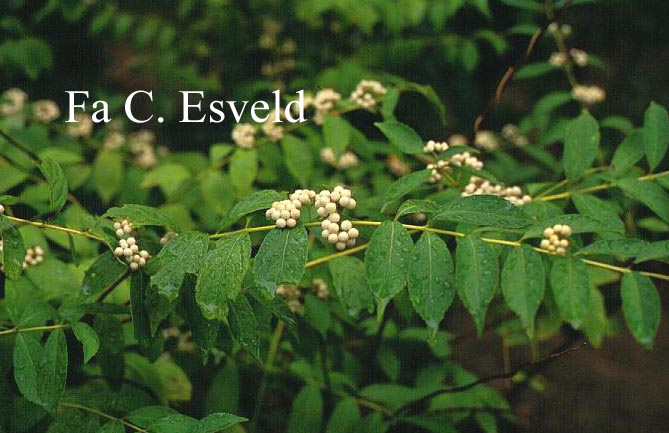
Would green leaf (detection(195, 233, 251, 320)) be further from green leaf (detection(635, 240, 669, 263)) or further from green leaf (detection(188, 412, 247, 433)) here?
green leaf (detection(635, 240, 669, 263))

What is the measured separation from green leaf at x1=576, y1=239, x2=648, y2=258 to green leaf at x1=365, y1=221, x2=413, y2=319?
0.36 metres

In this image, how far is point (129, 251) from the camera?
1.39m

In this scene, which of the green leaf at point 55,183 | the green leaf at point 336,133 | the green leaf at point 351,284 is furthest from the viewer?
the green leaf at point 336,133

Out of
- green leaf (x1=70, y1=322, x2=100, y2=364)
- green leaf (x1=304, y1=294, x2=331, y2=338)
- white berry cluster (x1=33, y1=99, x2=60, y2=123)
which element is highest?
green leaf (x1=70, y1=322, x2=100, y2=364)

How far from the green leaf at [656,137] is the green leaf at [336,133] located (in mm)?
894

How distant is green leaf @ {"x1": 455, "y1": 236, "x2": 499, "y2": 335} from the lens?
3.91 feet

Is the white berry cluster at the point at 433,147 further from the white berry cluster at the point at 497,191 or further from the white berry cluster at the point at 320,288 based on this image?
the white berry cluster at the point at 320,288

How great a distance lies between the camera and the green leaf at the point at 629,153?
1.88 m

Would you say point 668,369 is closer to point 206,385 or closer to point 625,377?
point 625,377

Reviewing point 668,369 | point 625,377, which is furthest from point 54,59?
point 668,369

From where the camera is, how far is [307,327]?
1.90 metres

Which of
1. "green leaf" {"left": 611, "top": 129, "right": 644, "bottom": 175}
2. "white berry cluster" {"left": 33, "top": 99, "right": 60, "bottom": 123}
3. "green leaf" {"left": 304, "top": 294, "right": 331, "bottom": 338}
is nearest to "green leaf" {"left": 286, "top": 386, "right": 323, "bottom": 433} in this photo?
"green leaf" {"left": 304, "top": 294, "right": 331, "bottom": 338}

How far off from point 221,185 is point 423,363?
1.14 metres

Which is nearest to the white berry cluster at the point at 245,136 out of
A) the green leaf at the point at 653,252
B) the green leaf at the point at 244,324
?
the green leaf at the point at 244,324
